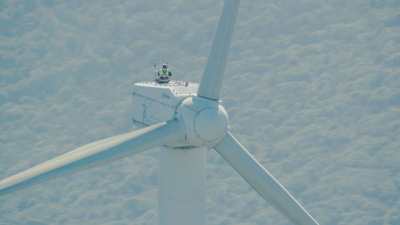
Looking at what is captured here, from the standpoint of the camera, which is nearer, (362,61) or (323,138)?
(323,138)

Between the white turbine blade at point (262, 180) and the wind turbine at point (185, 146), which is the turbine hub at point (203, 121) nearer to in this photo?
the wind turbine at point (185, 146)

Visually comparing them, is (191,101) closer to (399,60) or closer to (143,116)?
(143,116)

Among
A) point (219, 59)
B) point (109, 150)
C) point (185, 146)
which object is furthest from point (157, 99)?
point (109, 150)

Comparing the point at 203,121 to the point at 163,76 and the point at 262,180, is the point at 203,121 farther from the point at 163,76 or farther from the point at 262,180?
the point at 163,76

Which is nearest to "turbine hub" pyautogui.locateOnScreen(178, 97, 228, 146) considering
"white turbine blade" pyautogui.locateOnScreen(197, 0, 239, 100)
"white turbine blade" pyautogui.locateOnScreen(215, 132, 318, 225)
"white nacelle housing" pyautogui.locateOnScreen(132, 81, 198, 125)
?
"white turbine blade" pyautogui.locateOnScreen(197, 0, 239, 100)

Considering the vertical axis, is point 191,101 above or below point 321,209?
above

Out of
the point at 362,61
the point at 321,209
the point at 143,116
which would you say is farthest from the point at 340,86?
the point at 143,116

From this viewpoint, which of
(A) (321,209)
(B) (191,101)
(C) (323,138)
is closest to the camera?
(B) (191,101)
